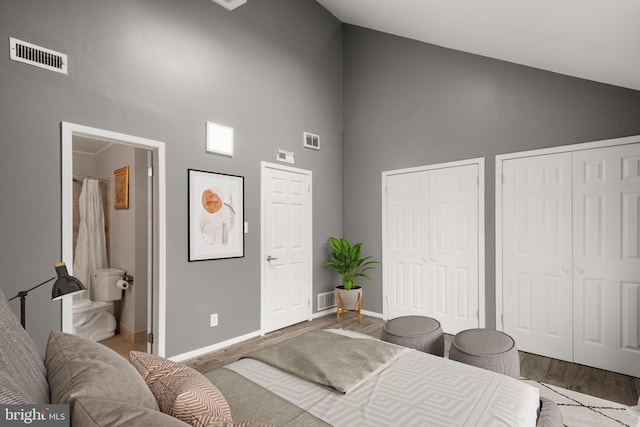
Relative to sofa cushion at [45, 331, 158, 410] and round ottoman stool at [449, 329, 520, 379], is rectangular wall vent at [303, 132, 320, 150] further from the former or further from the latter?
sofa cushion at [45, 331, 158, 410]

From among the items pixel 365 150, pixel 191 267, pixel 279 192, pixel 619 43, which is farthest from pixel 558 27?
pixel 191 267

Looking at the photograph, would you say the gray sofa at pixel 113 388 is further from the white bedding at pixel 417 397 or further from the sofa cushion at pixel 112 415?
the white bedding at pixel 417 397

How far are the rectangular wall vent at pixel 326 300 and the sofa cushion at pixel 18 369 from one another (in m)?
3.77

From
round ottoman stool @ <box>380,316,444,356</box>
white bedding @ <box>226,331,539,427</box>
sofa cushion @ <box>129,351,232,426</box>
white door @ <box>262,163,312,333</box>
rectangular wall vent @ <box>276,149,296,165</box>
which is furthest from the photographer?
rectangular wall vent @ <box>276,149,296,165</box>

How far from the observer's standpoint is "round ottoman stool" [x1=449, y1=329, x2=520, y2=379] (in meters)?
2.18

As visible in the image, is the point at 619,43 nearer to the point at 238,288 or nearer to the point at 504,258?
the point at 504,258

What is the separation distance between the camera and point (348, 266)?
457 centimetres

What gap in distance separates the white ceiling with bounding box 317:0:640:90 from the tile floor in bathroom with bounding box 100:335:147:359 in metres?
4.42

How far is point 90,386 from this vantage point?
83cm

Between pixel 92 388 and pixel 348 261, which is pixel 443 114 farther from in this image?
pixel 92 388

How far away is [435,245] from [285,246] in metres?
1.83

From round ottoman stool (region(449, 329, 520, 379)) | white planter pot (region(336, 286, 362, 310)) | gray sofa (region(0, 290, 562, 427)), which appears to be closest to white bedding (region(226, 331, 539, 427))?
gray sofa (region(0, 290, 562, 427))

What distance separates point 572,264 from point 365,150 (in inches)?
107

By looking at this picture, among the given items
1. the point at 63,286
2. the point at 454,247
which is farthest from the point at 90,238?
the point at 454,247
